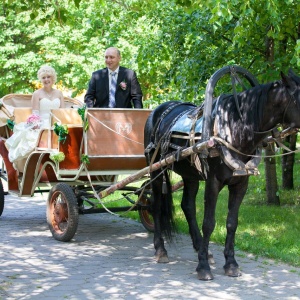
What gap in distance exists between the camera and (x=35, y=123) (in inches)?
372

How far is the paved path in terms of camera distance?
6.40 m

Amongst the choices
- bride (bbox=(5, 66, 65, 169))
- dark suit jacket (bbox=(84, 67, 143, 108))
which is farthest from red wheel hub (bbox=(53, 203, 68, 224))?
dark suit jacket (bbox=(84, 67, 143, 108))

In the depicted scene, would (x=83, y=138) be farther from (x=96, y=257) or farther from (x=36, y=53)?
(x=36, y=53)

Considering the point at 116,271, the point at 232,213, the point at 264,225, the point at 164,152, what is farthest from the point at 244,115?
the point at 264,225

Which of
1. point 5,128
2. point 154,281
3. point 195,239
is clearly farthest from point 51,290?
point 5,128

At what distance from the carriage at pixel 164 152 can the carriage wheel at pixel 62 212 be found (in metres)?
0.01

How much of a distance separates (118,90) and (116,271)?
3.28m

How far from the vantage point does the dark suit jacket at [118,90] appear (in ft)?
32.1

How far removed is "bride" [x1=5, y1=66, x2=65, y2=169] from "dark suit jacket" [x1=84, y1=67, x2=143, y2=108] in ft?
2.32

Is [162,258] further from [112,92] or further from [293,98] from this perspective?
[112,92]

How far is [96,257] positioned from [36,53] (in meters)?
19.9

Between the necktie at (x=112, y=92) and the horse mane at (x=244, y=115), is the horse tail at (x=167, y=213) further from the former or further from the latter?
the necktie at (x=112, y=92)

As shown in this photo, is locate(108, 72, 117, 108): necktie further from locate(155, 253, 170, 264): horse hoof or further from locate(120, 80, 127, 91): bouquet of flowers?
locate(155, 253, 170, 264): horse hoof

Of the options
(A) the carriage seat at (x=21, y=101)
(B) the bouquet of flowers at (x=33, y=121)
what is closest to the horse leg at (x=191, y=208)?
(B) the bouquet of flowers at (x=33, y=121)
